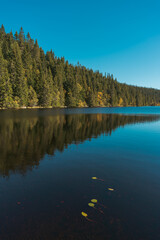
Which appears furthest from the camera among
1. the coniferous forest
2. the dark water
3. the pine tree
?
the coniferous forest

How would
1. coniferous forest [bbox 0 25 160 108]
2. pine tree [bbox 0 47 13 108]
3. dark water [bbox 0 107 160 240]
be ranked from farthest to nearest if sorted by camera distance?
coniferous forest [bbox 0 25 160 108] → pine tree [bbox 0 47 13 108] → dark water [bbox 0 107 160 240]

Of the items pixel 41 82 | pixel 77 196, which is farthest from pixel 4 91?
pixel 77 196

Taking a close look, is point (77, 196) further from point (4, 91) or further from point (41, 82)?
point (41, 82)

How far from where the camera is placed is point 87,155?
1049 centimetres

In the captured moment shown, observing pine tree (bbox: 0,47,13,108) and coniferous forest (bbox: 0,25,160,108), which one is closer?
pine tree (bbox: 0,47,13,108)

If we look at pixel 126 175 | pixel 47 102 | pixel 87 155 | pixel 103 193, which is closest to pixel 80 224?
pixel 103 193

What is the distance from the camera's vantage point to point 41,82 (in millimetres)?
98000

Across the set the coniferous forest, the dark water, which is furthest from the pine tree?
the dark water

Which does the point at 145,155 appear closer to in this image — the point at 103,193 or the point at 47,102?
the point at 103,193

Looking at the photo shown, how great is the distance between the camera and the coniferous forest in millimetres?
77312

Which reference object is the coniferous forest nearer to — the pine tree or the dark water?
the pine tree

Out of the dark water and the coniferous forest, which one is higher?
the coniferous forest

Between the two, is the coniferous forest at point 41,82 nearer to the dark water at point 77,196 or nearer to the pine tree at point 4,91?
the pine tree at point 4,91

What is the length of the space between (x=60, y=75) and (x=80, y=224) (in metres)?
127
